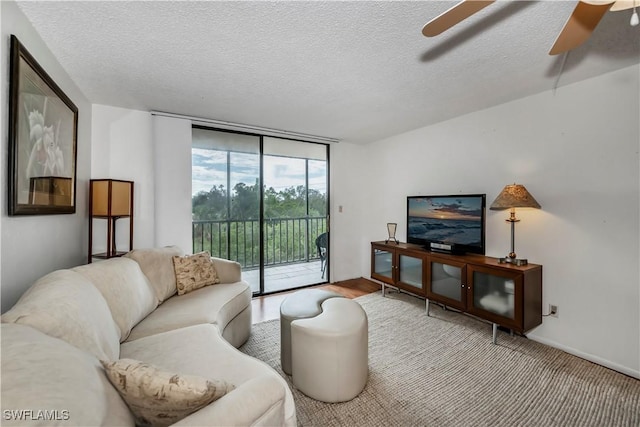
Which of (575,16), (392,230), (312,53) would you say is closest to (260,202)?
(392,230)

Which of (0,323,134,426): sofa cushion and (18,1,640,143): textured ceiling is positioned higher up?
(18,1,640,143): textured ceiling

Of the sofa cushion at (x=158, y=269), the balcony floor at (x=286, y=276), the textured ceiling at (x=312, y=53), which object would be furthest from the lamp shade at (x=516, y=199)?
the sofa cushion at (x=158, y=269)

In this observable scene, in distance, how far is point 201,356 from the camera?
54.2 inches

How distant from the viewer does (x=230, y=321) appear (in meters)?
2.17

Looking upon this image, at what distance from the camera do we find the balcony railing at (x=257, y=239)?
3.76 m

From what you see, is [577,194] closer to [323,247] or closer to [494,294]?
[494,294]

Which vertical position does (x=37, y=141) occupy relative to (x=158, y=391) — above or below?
above

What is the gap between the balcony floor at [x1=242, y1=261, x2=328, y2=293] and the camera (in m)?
3.92

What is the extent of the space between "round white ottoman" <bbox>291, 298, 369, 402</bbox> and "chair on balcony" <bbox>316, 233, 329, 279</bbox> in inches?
103

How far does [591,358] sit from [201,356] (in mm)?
3014

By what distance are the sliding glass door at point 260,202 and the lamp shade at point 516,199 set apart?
2.50 metres

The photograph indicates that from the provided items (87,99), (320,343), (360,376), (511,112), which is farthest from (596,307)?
(87,99)

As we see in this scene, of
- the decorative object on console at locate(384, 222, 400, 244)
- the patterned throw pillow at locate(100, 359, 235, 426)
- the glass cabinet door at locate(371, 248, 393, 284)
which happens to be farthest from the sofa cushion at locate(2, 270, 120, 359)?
the decorative object on console at locate(384, 222, 400, 244)

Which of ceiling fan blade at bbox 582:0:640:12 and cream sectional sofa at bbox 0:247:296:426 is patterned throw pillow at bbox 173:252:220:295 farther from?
ceiling fan blade at bbox 582:0:640:12
